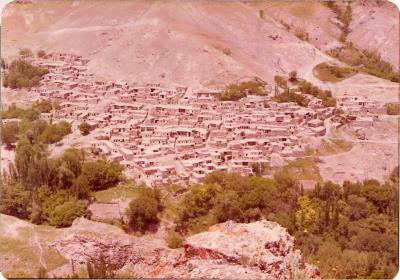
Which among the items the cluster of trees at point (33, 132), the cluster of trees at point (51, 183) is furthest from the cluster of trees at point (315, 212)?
the cluster of trees at point (33, 132)

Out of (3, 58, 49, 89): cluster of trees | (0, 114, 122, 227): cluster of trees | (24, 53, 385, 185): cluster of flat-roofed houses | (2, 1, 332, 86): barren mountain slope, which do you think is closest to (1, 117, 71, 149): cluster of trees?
(0, 114, 122, 227): cluster of trees

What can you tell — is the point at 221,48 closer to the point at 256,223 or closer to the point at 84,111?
the point at 84,111

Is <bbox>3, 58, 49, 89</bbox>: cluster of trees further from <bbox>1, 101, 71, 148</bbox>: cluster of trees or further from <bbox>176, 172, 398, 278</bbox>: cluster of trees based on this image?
<bbox>176, 172, 398, 278</bbox>: cluster of trees

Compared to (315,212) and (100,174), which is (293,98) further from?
(100,174)

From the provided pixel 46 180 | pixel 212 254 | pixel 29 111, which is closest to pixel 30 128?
pixel 29 111

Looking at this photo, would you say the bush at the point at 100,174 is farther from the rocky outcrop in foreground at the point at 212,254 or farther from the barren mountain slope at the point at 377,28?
the barren mountain slope at the point at 377,28

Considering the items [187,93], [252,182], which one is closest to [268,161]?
[252,182]
